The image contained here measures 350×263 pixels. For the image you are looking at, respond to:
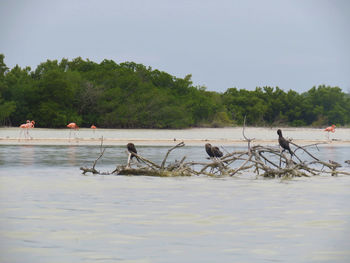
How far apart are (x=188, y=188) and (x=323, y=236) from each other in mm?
5633

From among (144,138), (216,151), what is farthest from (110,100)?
(216,151)

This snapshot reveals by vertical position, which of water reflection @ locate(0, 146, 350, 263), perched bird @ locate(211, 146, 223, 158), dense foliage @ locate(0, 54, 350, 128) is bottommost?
water reflection @ locate(0, 146, 350, 263)

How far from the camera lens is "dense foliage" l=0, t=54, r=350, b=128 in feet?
228

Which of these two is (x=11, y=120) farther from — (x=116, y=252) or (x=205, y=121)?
(x=116, y=252)

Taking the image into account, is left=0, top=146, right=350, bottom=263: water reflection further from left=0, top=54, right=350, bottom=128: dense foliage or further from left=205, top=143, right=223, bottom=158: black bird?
left=0, top=54, right=350, bottom=128: dense foliage

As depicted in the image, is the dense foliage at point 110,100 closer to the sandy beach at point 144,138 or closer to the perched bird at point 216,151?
the sandy beach at point 144,138

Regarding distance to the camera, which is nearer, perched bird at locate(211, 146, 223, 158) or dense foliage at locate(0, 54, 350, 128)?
perched bird at locate(211, 146, 223, 158)

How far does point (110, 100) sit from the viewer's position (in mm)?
75062

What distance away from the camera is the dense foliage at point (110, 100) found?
6962cm

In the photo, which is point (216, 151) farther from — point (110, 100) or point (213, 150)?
point (110, 100)

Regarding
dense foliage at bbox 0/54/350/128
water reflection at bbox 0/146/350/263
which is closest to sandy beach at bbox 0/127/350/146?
dense foliage at bbox 0/54/350/128

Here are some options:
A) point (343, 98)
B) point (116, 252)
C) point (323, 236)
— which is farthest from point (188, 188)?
point (343, 98)

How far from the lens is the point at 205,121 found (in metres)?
82.8

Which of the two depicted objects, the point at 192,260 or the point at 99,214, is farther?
the point at 99,214
